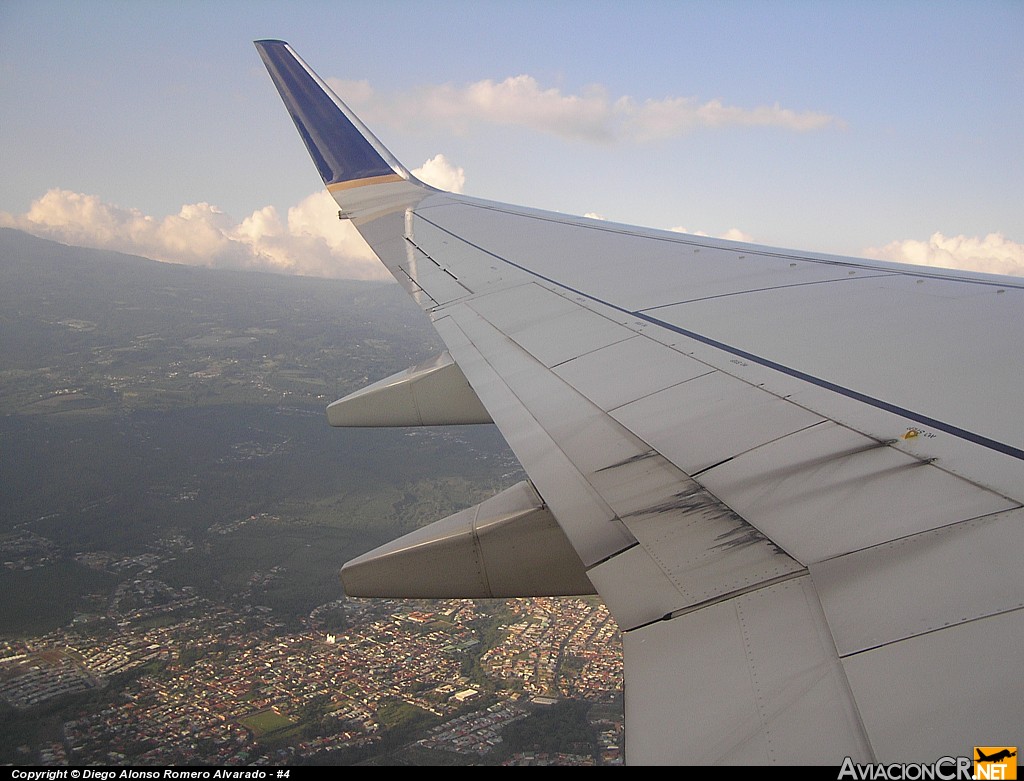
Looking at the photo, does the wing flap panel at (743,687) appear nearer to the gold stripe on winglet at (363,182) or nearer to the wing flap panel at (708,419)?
the wing flap panel at (708,419)

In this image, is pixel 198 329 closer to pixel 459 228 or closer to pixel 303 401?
pixel 303 401

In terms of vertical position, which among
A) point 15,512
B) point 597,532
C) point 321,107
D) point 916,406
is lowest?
point 15,512

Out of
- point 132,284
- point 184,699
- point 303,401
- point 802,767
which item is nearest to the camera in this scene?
point 802,767

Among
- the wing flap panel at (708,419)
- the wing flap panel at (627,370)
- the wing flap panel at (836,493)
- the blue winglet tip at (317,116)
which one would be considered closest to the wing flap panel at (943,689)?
the wing flap panel at (836,493)

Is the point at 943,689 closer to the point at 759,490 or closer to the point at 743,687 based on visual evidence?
the point at 743,687

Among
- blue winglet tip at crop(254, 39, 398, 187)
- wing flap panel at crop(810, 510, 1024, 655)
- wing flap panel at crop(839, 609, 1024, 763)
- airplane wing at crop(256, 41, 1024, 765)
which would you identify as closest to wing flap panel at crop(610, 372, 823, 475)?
airplane wing at crop(256, 41, 1024, 765)

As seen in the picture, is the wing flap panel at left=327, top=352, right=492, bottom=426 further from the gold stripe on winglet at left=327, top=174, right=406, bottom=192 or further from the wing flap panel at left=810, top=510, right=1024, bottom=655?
the gold stripe on winglet at left=327, top=174, right=406, bottom=192

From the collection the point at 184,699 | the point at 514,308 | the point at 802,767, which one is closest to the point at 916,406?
the point at 802,767
